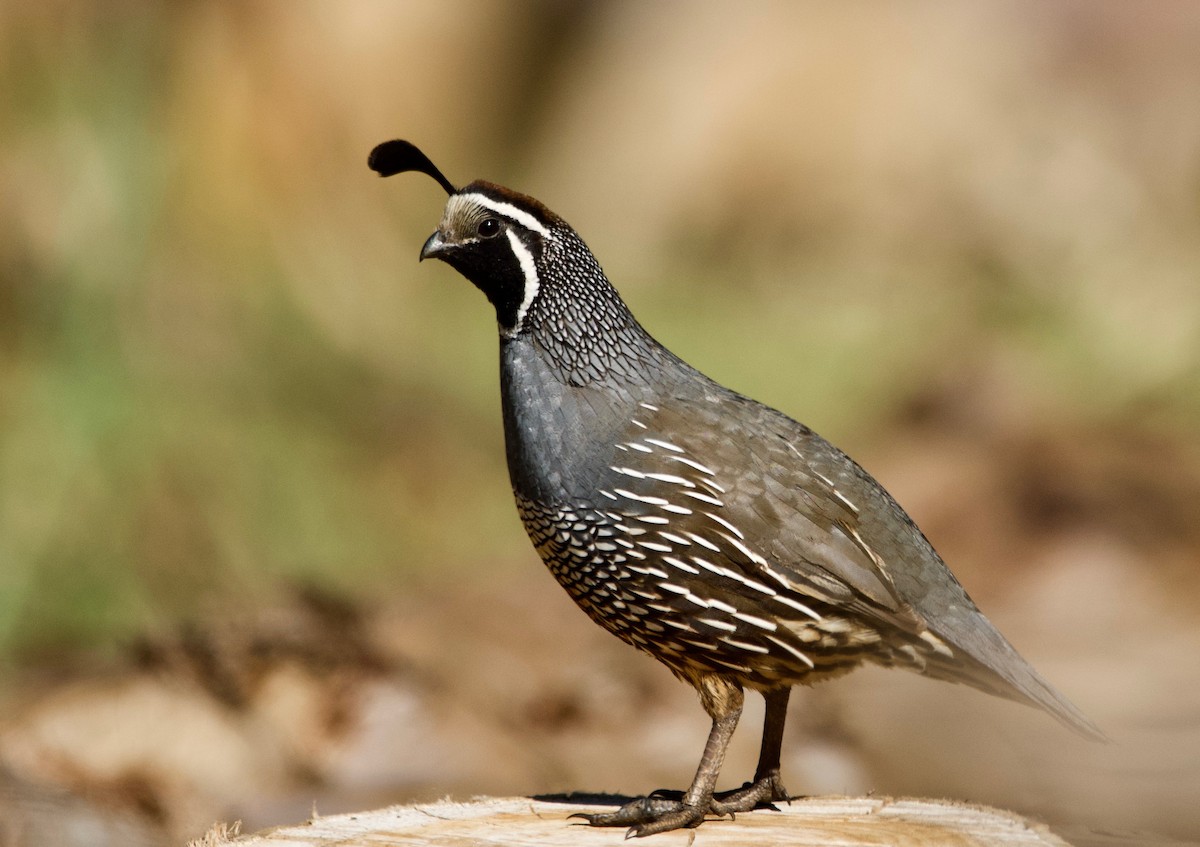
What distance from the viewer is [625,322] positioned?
374 cm

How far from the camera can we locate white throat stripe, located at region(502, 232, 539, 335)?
144 inches

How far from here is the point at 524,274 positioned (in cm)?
367

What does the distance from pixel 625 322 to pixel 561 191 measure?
302 inches

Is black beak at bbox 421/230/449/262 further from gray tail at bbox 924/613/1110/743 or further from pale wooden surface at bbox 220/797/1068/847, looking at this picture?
gray tail at bbox 924/613/1110/743

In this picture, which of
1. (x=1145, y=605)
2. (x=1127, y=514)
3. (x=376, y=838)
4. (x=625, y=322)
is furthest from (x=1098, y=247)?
(x=376, y=838)

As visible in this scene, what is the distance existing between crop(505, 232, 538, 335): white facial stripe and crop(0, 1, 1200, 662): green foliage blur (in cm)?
377

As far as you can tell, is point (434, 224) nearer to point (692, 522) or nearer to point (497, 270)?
point (497, 270)

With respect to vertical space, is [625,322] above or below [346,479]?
below

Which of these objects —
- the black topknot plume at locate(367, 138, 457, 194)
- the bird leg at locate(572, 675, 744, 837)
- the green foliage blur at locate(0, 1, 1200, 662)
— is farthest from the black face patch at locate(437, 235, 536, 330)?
the green foliage blur at locate(0, 1, 1200, 662)

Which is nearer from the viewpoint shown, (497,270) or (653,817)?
(653,817)

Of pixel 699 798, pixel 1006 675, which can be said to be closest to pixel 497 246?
pixel 699 798

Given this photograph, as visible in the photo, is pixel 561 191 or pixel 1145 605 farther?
pixel 561 191

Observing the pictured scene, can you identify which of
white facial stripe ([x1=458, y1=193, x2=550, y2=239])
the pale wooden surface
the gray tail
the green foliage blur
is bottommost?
the pale wooden surface

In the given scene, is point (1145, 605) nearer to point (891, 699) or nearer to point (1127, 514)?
point (1127, 514)
